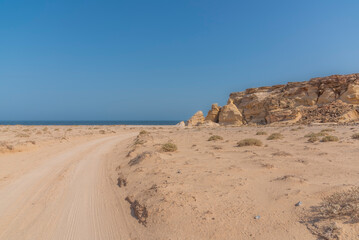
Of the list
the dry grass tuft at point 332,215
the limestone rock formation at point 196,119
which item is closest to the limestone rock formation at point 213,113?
the limestone rock formation at point 196,119

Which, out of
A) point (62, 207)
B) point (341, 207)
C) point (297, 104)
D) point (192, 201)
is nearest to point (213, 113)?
point (297, 104)

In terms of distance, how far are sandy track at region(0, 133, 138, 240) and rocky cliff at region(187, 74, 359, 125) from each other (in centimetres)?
3413

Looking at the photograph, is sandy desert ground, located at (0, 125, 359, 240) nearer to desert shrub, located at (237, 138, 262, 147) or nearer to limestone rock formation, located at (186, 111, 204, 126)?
desert shrub, located at (237, 138, 262, 147)

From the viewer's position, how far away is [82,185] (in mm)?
7160

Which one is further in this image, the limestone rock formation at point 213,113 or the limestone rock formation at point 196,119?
the limestone rock formation at point 196,119

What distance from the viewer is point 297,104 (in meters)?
39.3

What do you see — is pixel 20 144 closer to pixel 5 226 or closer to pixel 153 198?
pixel 5 226

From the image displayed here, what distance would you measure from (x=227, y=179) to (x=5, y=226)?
17.7 ft

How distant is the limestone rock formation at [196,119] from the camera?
167ft

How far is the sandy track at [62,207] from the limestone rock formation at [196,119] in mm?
42528

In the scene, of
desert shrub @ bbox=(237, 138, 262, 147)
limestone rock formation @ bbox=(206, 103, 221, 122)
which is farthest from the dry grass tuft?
limestone rock formation @ bbox=(206, 103, 221, 122)

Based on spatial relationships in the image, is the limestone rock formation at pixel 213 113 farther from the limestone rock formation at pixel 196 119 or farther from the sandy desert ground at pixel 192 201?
the sandy desert ground at pixel 192 201

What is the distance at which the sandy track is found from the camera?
4.29 metres

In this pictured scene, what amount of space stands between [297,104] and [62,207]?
42.2 metres
